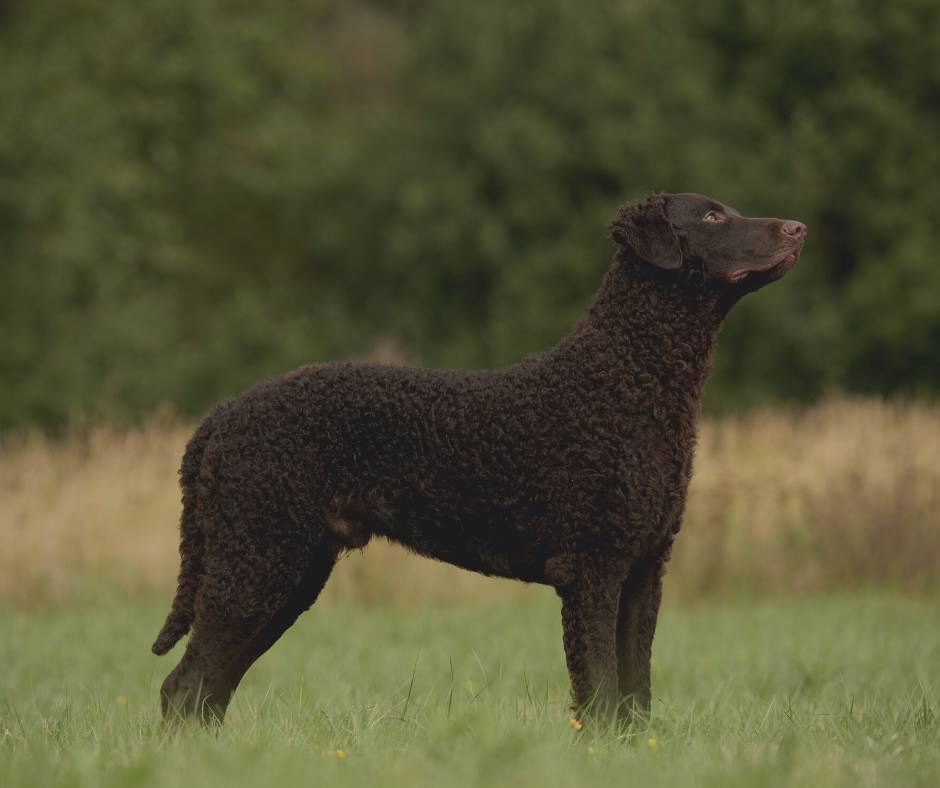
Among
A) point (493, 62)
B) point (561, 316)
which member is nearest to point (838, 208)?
point (561, 316)

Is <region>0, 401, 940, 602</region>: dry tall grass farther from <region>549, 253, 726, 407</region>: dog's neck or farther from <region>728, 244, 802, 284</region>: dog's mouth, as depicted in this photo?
<region>728, 244, 802, 284</region>: dog's mouth

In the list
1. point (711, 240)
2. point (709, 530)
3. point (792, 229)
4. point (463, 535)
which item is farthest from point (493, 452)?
point (709, 530)

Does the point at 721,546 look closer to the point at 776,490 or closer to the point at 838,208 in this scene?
the point at 776,490

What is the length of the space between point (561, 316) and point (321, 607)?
11.9 m

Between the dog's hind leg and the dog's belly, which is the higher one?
the dog's belly

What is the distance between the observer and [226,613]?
4.52 meters

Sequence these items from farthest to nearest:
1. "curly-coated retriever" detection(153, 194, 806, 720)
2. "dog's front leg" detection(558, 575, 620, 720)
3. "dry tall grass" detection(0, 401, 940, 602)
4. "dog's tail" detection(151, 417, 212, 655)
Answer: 1. "dry tall grass" detection(0, 401, 940, 602)
2. "dog's tail" detection(151, 417, 212, 655)
3. "curly-coated retriever" detection(153, 194, 806, 720)
4. "dog's front leg" detection(558, 575, 620, 720)

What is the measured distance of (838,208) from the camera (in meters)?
19.6

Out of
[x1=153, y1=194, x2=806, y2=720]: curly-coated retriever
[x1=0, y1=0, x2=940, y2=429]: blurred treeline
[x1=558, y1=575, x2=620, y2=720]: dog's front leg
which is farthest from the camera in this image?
[x1=0, y1=0, x2=940, y2=429]: blurred treeline

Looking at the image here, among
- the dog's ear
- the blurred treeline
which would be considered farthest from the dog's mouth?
the blurred treeline

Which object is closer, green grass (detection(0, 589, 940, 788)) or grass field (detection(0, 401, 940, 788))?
green grass (detection(0, 589, 940, 788))

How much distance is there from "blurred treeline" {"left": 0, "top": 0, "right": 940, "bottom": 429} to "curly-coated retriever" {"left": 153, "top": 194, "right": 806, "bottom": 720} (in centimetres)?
1197

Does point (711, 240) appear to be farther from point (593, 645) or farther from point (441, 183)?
point (441, 183)

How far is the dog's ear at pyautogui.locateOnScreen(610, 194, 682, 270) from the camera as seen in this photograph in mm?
4570
